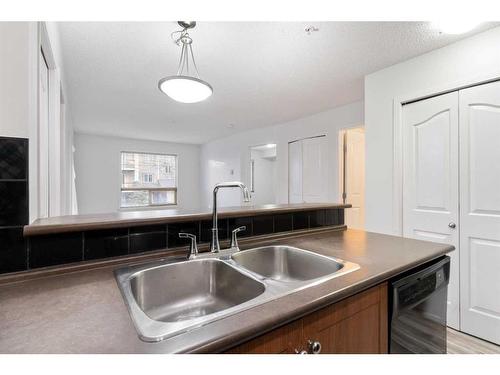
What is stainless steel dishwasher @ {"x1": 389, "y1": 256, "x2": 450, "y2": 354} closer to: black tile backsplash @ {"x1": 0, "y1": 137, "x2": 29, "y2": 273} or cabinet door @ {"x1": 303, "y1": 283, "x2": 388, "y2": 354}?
cabinet door @ {"x1": 303, "y1": 283, "x2": 388, "y2": 354}

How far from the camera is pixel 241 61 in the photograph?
225cm

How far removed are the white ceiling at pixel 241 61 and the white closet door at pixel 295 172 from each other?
26.6 inches

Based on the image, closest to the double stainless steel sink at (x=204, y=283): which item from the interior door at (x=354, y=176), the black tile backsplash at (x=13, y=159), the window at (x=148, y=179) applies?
the black tile backsplash at (x=13, y=159)

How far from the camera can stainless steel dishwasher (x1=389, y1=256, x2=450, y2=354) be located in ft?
3.21

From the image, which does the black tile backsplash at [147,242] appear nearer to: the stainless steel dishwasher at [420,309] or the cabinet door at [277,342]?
the cabinet door at [277,342]

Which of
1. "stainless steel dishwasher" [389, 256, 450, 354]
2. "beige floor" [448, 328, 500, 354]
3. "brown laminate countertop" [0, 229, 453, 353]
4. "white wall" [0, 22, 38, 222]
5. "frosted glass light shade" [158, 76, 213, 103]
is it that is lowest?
"beige floor" [448, 328, 500, 354]

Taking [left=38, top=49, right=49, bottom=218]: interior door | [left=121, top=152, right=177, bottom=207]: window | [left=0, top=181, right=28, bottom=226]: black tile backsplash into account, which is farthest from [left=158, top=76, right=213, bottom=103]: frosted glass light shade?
[left=121, top=152, right=177, bottom=207]: window

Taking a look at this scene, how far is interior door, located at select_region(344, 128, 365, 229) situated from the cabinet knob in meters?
3.05

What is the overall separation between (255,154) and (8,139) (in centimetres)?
484

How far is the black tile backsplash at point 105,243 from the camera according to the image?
3.25ft
